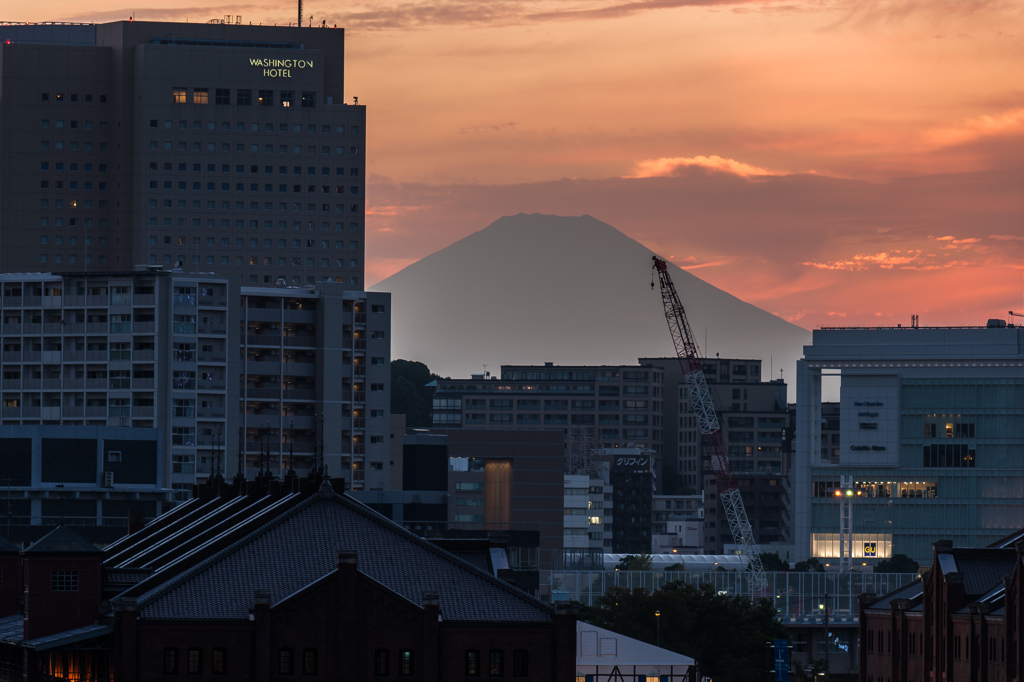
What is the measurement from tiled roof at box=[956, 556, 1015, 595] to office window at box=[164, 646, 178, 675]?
6844 cm

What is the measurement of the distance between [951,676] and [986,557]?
9680 millimetres

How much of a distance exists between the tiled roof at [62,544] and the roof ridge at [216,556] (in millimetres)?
5008

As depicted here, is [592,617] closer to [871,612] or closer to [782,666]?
[871,612]

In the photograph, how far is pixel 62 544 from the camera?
10044 centimetres

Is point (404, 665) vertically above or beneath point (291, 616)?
beneath

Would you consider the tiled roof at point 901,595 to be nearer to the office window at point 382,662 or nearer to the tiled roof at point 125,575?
the office window at point 382,662

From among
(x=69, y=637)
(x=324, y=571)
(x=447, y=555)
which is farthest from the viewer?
(x=447, y=555)

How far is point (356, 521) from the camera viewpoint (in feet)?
336

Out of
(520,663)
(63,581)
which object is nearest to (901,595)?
(520,663)

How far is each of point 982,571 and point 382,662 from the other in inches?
2433

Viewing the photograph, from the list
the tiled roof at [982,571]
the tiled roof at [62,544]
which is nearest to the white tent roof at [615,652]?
the tiled roof at [982,571]

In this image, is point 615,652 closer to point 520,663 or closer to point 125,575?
point 520,663

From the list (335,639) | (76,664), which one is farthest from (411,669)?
(76,664)

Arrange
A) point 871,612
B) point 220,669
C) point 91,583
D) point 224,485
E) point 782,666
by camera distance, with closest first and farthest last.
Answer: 1. point 220,669
2. point 91,583
3. point 782,666
4. point 224,485
5. point 871,612
